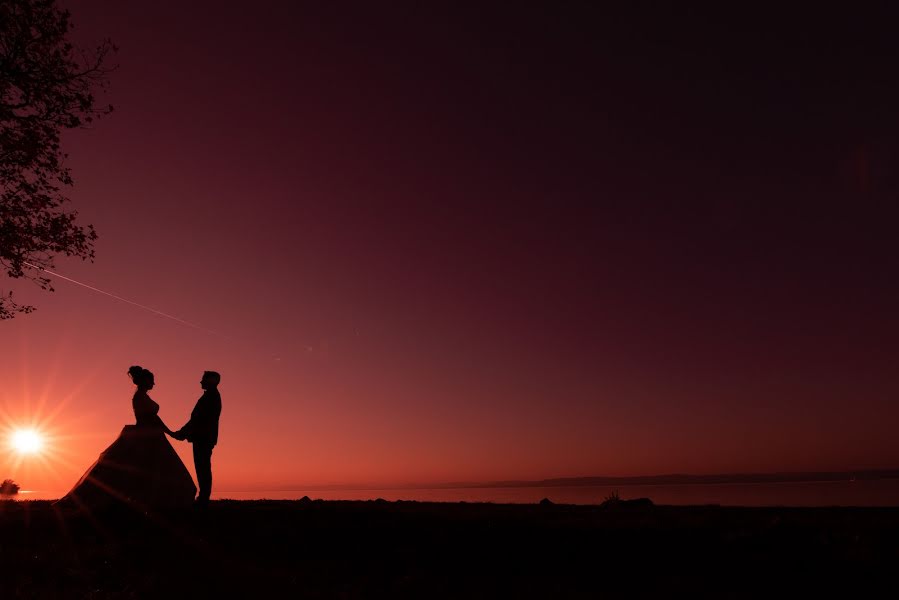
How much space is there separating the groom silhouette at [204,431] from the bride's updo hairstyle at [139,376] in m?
1.66

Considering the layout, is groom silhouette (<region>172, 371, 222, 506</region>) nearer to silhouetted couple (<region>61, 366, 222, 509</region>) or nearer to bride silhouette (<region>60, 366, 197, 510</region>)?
silhouetted couple (<region>61, 366, 222, 509</region>)

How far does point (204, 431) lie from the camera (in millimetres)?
15570

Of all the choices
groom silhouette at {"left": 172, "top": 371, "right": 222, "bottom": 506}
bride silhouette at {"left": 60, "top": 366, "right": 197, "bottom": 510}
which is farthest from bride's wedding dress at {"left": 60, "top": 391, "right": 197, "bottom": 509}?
groom silhouette at {"left": 172, "top": 371, "right": 222, "bottom": 506}

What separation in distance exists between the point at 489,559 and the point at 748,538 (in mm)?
A: 3841

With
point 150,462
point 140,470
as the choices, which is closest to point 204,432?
point 150,462

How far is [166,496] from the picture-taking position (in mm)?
15320

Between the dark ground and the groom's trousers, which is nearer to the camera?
the dark ground

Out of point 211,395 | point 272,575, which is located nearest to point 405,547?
point 272,575

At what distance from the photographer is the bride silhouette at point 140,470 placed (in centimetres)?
1484

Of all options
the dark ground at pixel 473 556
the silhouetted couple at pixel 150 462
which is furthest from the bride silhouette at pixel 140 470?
the dark ground at pixel 473 556

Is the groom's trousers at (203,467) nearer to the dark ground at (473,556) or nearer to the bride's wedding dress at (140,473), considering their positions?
the bride's wedding dress at (140,473)

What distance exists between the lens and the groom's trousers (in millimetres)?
15172

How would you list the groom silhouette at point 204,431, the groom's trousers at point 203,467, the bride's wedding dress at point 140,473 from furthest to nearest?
the groom silhouette at point 204,431
the groom's trousers at point 203,467
the bride's wedding dress at point 140,473

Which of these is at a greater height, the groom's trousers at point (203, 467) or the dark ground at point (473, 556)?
the groom's trousers at point (203, 467)
